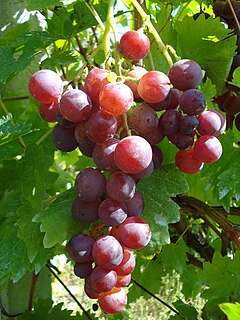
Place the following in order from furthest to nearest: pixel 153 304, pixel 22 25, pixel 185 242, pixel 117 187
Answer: pixel 153 304, pixel 185 242, pixel 22 25, pixel 117 187

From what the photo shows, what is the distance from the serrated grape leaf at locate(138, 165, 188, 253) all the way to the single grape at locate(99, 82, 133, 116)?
0.63ft

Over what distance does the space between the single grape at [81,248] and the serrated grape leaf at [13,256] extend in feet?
0.59

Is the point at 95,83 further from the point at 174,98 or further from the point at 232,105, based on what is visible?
the point at 232,105

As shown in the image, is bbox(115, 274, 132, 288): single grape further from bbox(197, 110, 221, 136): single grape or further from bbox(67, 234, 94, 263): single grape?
bbox(197, 110, 221, 136): single grape

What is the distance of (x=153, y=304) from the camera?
3.01m

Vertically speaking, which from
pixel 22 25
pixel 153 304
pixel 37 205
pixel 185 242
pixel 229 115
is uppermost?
pixel 22 25

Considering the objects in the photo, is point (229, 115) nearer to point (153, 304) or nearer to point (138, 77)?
point (138, 77)

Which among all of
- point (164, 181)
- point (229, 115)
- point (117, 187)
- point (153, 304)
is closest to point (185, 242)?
point (229, 115)

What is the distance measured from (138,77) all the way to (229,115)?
0.36m

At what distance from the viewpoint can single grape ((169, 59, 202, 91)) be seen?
2.25 feet

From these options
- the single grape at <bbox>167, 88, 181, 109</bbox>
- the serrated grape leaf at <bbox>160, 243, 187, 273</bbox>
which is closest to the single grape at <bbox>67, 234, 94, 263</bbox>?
the single grape at <bbox>167, 88, 181, 109</bbox>

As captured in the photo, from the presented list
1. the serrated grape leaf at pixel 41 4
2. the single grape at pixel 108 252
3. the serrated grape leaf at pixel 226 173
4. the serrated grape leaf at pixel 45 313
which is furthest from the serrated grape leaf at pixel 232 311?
the serrated grape leaf at pixel 45 313

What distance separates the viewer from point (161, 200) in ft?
2.61

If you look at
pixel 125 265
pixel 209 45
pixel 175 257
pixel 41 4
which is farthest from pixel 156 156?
pixel 175 257
